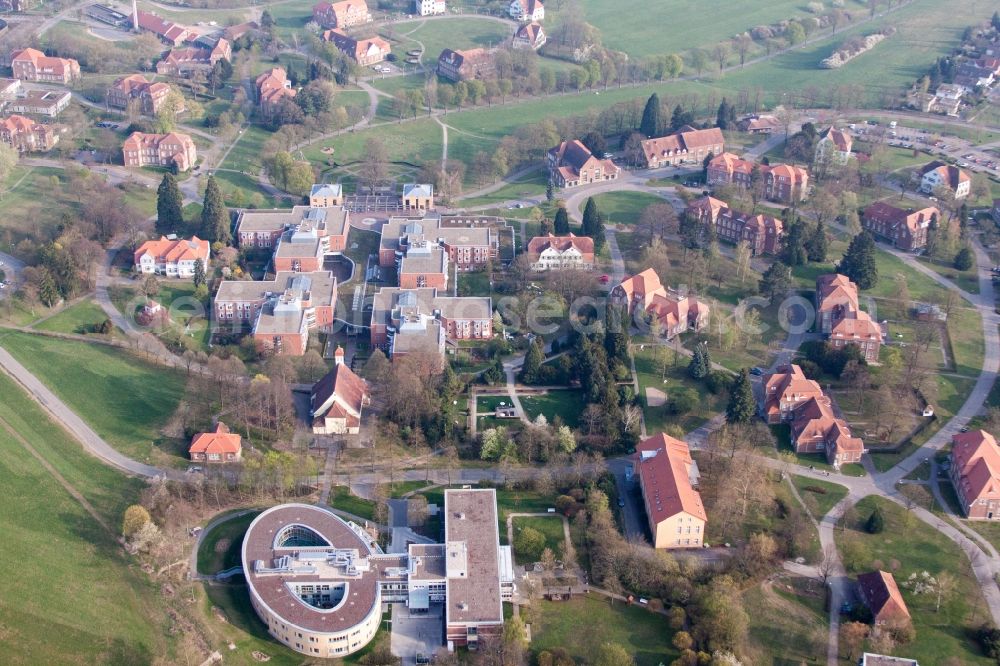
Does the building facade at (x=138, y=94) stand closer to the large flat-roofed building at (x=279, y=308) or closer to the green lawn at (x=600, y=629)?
the large flat-roofed building at (x=279, y=308)

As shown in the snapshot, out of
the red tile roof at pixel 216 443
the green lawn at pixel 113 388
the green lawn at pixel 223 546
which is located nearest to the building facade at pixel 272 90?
the green lawn at pixel 113 388

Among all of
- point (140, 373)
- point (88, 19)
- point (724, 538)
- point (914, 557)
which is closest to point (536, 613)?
point (724, 538)

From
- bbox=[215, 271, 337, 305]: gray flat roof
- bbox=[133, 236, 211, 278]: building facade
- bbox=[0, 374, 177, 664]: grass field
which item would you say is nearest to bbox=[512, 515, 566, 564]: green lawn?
bbox=[0, 374, 177, 664]: grass field

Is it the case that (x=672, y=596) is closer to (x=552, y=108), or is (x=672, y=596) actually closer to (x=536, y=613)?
(x=536, y=613)

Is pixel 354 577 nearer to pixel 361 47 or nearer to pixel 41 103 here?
pixel 41 103

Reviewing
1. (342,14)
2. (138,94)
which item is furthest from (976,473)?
(342,14)

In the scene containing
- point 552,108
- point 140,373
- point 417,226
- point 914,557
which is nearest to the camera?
point 914,557
